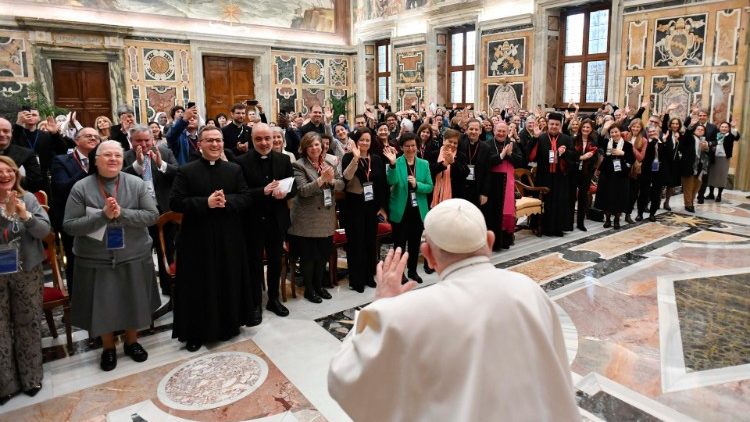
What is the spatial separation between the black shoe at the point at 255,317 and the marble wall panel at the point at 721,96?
10.5 m

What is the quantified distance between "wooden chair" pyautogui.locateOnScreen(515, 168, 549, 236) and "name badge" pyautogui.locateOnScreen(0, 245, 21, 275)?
230 inches

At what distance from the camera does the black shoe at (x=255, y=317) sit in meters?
4.57

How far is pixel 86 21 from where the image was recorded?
44.5 feet

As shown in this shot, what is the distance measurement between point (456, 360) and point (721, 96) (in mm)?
11676

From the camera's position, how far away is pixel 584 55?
42.3 ft

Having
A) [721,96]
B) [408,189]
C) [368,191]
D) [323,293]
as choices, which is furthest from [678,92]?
[323,293]

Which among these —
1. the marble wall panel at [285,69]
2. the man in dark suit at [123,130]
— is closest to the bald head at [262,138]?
the man in dark suit at [123,130]

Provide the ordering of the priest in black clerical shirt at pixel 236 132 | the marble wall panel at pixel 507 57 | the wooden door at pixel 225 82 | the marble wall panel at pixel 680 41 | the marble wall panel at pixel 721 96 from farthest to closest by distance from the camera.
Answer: the wooden door at pixel 225 82, the marble wall panel at pixel 507 57, the marble wall panel at pixel 680 41, the marble wall panel at pixel 721 96, the priest in black clerical shirt at pixel 236 132

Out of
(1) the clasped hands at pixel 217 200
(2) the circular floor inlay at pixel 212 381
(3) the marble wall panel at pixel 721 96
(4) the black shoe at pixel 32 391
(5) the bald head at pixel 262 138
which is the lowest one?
(2) the circular floor inlay at pixel 212 381

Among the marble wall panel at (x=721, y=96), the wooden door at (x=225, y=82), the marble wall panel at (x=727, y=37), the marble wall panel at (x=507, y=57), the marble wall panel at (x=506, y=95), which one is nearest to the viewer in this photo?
the marble wall panel at (x=727, y=37)

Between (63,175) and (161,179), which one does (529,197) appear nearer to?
(161,179)

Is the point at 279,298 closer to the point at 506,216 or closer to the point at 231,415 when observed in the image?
the point at 231,415

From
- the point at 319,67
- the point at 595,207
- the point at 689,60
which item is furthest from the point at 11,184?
the point at 319,67

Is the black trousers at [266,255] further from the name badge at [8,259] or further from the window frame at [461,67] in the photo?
the window frame at [461,67]
